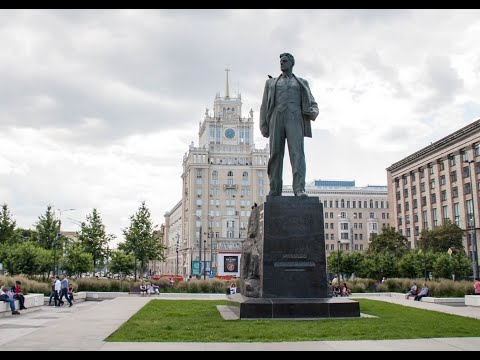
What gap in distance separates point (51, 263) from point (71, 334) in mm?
34796

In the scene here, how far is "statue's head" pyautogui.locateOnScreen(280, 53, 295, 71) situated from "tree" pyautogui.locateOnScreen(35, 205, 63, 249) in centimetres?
4578

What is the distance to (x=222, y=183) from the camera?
376ft

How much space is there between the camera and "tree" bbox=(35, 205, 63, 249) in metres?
55.1

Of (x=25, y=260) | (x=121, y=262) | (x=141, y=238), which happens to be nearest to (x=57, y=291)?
(x=25, y=260)

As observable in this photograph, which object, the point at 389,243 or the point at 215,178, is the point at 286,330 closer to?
the point at 389,243

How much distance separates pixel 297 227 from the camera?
549 inches

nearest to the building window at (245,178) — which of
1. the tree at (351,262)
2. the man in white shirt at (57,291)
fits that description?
the tree at (351,262)

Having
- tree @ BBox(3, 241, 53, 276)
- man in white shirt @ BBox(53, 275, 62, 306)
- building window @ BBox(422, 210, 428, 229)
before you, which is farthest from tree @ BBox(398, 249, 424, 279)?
man in white shirt @ BBox(53, 275, 62, 306)

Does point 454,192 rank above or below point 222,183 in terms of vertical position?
below

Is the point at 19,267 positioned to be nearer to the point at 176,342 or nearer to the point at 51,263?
the point at 51,263

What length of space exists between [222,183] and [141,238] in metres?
59.9

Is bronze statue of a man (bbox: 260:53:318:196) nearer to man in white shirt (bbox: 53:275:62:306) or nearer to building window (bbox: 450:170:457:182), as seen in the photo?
man in white shirt (bbox: 53:275:62:306)

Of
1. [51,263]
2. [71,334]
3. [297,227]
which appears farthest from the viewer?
[51,263]
